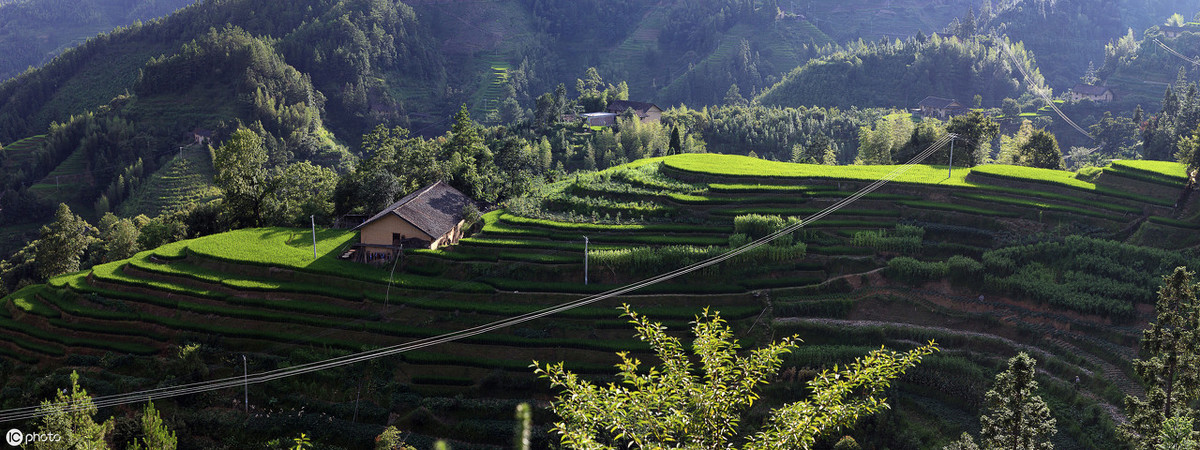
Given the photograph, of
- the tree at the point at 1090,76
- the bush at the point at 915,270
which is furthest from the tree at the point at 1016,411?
the tree at the point at 1090,76

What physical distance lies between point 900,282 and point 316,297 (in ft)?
86.7

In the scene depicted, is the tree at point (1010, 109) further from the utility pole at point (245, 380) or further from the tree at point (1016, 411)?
the utility pole at point (245, 380)

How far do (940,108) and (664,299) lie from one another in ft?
220

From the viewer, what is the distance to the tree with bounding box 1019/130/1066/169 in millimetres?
49469

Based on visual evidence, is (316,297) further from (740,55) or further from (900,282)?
(740,55)

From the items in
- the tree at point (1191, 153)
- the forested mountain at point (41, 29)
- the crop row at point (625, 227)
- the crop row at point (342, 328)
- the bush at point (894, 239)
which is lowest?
the crop row at point (342, 328)

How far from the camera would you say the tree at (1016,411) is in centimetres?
1811

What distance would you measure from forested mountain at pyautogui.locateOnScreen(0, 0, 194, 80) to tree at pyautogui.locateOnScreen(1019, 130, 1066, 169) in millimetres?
178370

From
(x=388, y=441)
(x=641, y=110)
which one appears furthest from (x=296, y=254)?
(x=641, y=110)

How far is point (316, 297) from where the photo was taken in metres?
36.7

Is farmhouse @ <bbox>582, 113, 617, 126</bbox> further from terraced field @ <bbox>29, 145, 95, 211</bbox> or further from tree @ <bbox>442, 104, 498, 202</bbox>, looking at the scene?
terraced field @ <bbox>29, 145, 95, 211</bbox>

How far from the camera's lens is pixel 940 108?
90250 mm

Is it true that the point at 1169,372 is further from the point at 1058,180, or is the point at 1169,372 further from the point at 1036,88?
the point at 1036,88

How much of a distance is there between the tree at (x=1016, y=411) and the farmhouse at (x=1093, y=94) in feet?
285
